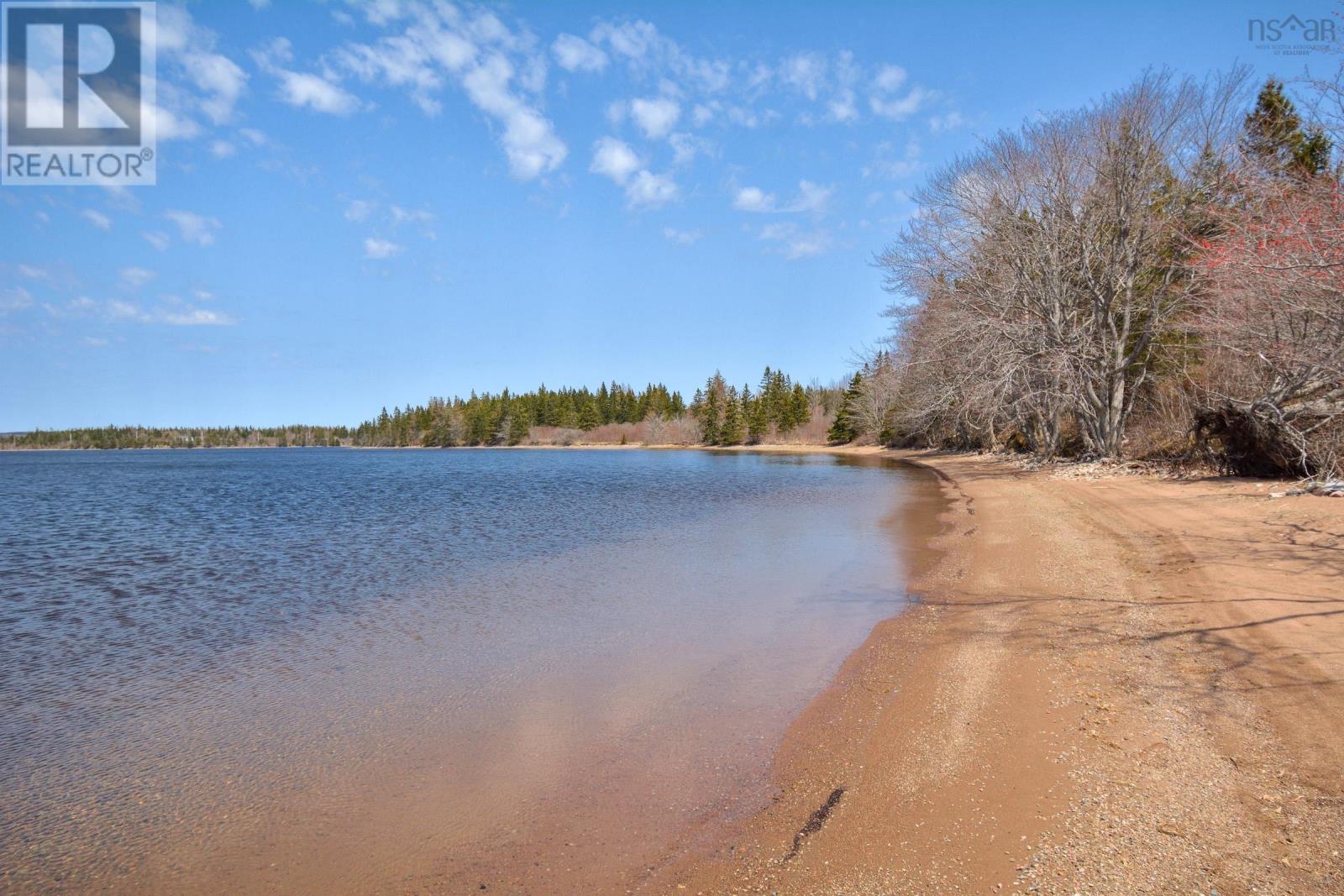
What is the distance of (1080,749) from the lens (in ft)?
14.1

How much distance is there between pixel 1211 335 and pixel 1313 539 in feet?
43.1

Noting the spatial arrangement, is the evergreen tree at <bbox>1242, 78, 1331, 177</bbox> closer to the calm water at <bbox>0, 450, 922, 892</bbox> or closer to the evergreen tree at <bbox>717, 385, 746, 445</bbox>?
the calm water at <bbox>0, 450, 922, 892</bbox>

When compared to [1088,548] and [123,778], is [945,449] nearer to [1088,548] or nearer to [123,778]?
[1088,548]

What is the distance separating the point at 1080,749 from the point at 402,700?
18.1 feet

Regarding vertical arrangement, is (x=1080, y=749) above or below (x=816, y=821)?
above

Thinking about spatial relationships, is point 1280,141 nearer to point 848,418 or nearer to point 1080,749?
point 1080,749

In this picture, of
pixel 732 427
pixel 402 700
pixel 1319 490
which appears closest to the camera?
pixel 402 700

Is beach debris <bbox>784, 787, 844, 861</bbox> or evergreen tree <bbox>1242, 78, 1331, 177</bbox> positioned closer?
beach debris <bbox>784, 787, 844, 861</bbox>

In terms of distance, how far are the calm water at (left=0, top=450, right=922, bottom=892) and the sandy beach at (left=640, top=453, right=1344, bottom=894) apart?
20.9 inches

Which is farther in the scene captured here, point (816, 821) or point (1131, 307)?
point (1131, 307)

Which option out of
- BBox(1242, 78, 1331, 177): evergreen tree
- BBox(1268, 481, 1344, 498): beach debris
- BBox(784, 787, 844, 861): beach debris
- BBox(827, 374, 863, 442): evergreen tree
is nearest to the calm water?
BBox(784, 787, 844, 861): beach debris

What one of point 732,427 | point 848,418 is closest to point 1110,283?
point 848,418

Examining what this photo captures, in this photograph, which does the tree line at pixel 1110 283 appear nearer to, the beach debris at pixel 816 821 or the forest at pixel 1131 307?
the forest at pixel 1131 307

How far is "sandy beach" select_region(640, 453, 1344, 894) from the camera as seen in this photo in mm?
3234
